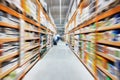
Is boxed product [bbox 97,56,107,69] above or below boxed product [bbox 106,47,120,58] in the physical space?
below

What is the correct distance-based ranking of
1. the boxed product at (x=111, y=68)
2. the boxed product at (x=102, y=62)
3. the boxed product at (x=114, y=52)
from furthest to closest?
the boxed product at (x=102, y=62) → the boxed product at (x=111, y=68) → the boxed product at (x=114, y=52)

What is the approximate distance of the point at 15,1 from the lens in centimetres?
217

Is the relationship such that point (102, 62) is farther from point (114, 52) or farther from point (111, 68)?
point (114, 52)

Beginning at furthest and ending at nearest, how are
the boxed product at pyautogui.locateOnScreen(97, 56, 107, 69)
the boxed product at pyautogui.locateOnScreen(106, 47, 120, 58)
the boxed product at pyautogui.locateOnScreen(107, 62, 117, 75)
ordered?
the boxed product at pyautogui.locateOnScreen(97, 56, 107, 69)
the boxed product at pyautogui.locateOnScreen(107, 62, 117, 75)
the boxed product at pyautogui.locateOnScreen(106, 47, 120, 58)

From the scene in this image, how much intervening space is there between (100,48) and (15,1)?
1.78m

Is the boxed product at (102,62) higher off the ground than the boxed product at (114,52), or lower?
lower

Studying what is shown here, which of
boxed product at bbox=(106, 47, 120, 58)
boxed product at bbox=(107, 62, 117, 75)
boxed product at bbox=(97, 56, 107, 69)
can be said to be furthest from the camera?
boxed product at bbox=(97, 56, 107, 69)

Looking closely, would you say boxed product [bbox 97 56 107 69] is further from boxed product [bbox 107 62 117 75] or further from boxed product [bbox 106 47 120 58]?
boxed product [bbox 106 47 120 58]

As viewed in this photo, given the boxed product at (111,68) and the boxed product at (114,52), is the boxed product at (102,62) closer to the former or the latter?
the boxed product at (111,68)

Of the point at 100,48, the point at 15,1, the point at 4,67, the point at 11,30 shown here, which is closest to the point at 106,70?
the point at 100,48

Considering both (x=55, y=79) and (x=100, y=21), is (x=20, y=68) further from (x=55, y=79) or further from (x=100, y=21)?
(x=100, y=21)

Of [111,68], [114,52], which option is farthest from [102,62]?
[114,52]

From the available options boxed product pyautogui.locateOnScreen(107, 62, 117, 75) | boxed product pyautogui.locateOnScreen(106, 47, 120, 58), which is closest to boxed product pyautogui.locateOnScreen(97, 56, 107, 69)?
boxed product pyautogui.locateOnScreen(107, 62, 117, 75)

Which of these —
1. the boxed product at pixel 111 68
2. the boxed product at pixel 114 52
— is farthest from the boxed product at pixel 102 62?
the boxed product at pixel 114 52
